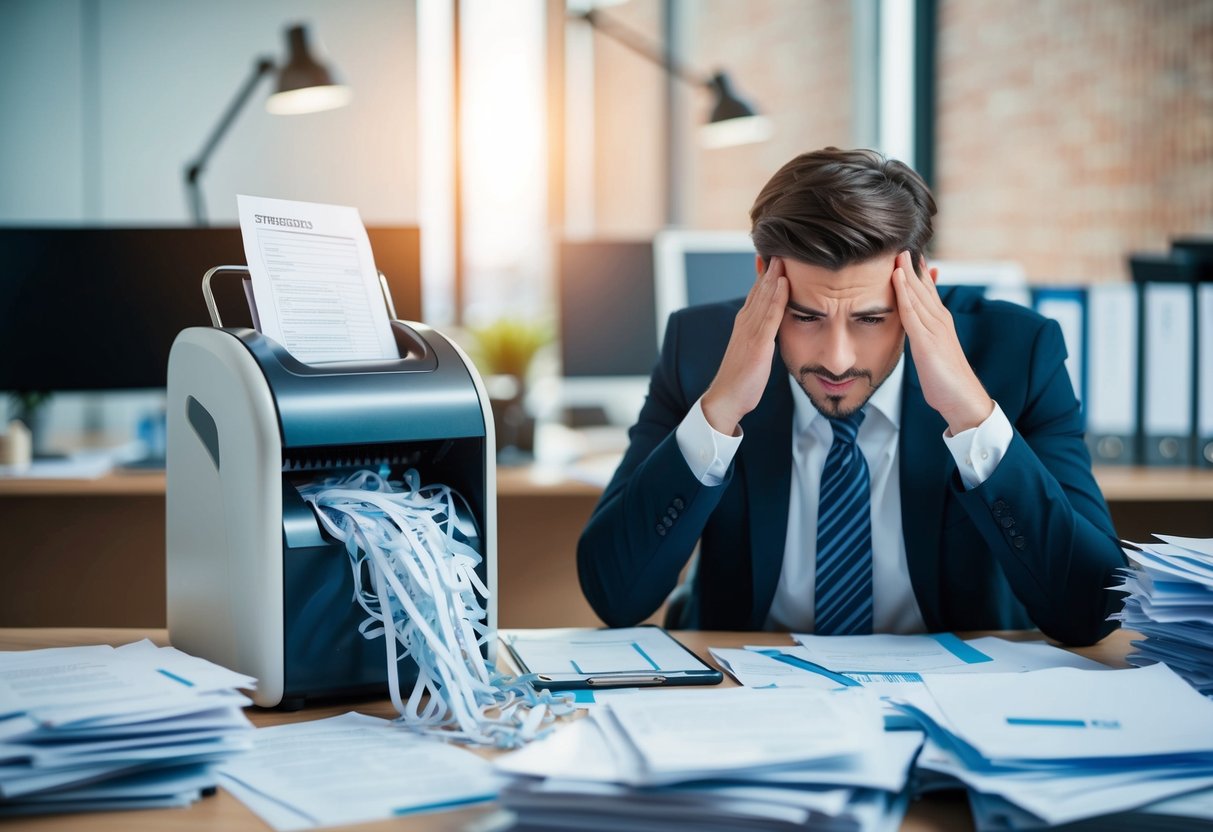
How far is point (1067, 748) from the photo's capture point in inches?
30.7

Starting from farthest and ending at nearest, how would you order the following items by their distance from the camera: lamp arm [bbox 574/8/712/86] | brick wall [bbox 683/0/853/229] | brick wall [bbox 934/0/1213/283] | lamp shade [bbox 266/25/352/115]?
brick wall [bbox 683/0/853/229]
lamp arm [bbox 574/8/712/86]
lamp shade [bbox 266/25/352/115]
brick wall [bbox 934/0/1213/283]

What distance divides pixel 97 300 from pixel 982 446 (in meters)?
1.91

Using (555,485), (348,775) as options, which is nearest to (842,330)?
(348,775)

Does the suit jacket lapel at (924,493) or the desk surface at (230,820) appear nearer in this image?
the desk surface at (230,820)

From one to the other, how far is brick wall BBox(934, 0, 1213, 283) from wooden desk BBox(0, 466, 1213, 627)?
3.41 feet

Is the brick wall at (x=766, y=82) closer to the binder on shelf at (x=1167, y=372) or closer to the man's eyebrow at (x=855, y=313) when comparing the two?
the binder on shelf at (x=1167, y=372)

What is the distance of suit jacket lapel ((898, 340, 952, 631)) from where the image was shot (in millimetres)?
1358

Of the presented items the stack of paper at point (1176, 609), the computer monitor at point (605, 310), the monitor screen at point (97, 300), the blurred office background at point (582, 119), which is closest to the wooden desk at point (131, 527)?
the monitor screen at point (97, 300)

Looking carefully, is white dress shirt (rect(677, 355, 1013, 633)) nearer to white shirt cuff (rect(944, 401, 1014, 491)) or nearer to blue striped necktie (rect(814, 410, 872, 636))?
blue striped necktie (rect(814, 410, 872, 636))

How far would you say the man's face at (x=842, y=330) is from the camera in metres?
1.30

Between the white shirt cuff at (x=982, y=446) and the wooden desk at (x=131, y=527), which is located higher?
the white shirt cuff at (x=982, y=446)

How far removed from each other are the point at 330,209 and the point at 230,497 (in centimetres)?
35

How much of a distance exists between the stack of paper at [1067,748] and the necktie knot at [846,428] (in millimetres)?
510

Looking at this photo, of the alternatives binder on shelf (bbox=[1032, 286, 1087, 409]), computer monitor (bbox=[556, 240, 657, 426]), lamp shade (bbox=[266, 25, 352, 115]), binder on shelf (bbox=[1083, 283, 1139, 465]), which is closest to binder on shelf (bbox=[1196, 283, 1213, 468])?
binder on shelf (bbox=[1083, 283, 1139, 465])
